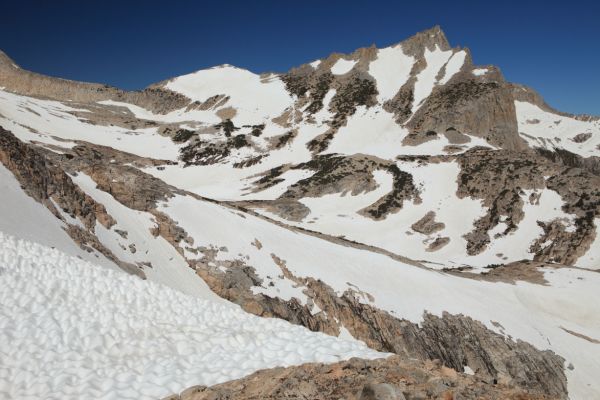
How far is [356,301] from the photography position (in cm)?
2633

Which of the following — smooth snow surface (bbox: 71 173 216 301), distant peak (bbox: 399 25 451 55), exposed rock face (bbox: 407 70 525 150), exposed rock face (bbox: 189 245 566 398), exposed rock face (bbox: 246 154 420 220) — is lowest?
exposed rock face (bbox: 189 245 566 398)

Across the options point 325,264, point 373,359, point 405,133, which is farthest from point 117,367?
point 405,133

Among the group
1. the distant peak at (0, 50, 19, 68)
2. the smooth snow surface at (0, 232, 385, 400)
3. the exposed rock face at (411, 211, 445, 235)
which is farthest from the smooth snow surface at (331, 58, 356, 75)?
the smooth snow surface at (0, 232, 385, 400)

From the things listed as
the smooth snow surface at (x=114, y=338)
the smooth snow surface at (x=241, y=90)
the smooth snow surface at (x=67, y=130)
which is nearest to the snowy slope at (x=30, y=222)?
the smooth snow surface at (x=114, y=338)

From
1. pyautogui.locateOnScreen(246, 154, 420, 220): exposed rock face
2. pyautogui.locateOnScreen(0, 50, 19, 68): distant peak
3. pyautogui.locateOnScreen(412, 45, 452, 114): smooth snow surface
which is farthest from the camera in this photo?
pyautogui.locateOnScreen(0, 50, 19, 68): distant peak

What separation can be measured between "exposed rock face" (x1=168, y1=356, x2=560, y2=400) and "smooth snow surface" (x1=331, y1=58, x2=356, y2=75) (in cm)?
12930

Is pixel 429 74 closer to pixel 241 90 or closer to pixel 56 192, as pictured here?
pixel 241 90

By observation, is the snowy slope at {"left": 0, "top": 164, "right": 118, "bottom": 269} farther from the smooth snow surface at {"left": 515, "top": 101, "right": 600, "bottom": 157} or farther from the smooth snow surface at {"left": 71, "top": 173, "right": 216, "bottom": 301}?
the smooth snow surface at {"left": 515, "top": 101, "right": 600, "bottom": 157}

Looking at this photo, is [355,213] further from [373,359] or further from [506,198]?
[373,359]

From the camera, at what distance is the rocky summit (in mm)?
9438

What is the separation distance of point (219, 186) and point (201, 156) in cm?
2123

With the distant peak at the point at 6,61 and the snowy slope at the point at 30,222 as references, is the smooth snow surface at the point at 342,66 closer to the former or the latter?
the snowy slope at the point at 30,222

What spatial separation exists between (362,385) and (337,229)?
5689cm

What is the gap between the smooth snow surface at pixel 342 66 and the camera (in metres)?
131
